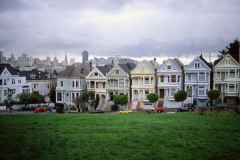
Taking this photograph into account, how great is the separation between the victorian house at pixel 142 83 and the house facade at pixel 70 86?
12.1m

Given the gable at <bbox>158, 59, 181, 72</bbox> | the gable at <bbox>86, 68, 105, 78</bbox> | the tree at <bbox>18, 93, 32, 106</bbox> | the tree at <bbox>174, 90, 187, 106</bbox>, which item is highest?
the gable at <bbox>158, 59, 181, 72</bbox>

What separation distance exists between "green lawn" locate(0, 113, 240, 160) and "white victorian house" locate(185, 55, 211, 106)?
25.4 meters

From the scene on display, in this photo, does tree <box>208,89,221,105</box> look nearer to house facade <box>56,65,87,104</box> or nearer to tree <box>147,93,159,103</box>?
tree <box>147,93,159,103</box>

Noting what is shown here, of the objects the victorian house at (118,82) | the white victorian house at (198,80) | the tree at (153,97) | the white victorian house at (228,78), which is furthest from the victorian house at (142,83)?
the white victorian house at (228,78)

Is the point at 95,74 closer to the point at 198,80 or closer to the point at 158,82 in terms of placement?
the point at 158,82

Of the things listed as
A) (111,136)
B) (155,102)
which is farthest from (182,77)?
(111,136)

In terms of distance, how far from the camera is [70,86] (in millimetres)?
52250

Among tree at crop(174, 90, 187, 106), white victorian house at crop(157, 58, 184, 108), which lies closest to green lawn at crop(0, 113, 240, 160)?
tree at crop(174, 90, 187, 106)

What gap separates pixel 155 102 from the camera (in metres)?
46.2

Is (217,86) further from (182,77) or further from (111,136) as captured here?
(111,136)

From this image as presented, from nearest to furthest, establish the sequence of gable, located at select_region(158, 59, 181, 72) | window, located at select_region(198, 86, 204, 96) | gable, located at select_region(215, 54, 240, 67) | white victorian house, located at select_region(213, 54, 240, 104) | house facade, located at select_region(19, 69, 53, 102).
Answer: white victorian house, located at select_region(213, 54, 240, 104)
gable, located at select_region(215, 54, 240, 67)
window, located at select_region(198, 86, 204, 96)
gable, located at select_region(158, 59, 181, 72)
house facade, located at select_region(19, 69, 53, 102)

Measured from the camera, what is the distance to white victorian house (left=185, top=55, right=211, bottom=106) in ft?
148

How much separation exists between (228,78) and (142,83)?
54.4 feet

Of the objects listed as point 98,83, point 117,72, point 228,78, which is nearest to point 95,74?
point 98,83
